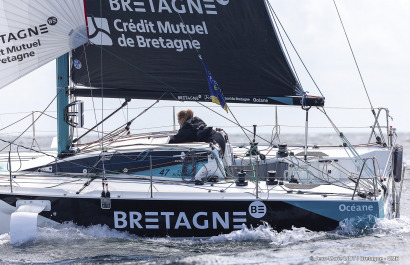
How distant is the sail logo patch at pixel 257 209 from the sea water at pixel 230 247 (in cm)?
15

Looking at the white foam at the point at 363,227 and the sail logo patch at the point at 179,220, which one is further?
the sail logo patch at the point at 179,220

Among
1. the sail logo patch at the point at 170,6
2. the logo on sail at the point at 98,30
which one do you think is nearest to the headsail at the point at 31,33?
the logo on sail at the point at 98,30

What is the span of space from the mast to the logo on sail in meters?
0.49

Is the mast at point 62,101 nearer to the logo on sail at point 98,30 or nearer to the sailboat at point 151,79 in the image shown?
the sailboat at point 151,79

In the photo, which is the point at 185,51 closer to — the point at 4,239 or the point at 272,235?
the point at 272,235

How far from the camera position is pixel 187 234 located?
25.6 ft

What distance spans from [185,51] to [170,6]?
2.05ft

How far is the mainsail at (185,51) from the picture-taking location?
29.5 feet

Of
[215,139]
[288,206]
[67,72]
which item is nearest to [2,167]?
[67,72]

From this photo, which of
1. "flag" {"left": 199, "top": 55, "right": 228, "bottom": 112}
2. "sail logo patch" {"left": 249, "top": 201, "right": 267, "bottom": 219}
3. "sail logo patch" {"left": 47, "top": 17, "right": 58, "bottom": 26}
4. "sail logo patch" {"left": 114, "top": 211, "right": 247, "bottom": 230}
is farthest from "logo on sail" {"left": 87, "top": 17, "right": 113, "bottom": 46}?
"sail logo patch" {"left": 249, "top": 201, "right": 267, "bottom": 219}

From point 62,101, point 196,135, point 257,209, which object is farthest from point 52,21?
point 257,209

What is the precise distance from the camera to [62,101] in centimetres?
920

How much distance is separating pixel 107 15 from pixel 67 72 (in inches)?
37.5

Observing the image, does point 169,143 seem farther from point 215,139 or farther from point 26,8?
point 26,8
